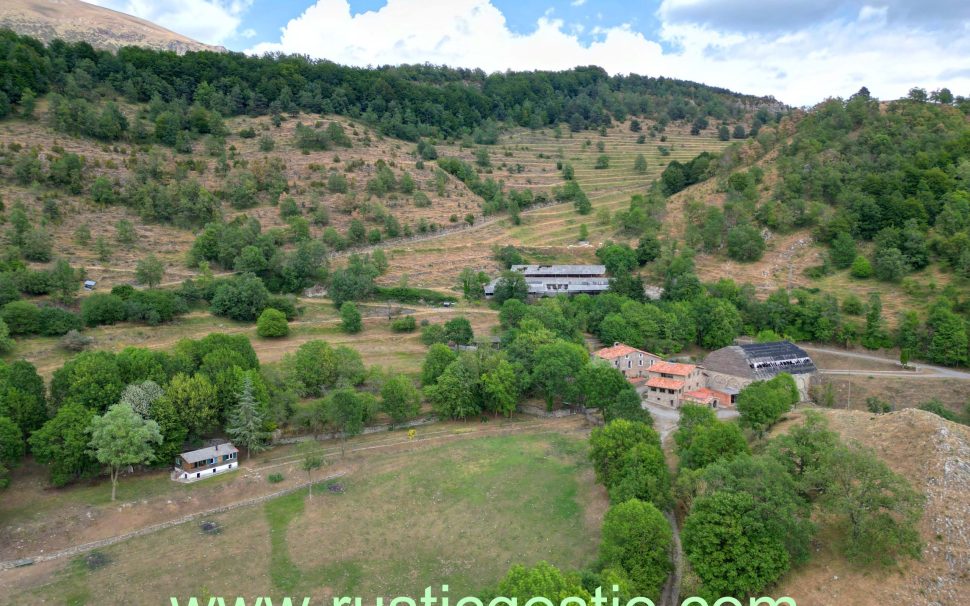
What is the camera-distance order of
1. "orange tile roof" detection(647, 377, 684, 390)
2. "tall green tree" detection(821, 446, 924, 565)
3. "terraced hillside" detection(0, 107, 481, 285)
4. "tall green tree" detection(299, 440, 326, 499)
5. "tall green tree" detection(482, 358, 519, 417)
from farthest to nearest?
"terraced hillside" detection(0, 107, 481, 285) → "orange tile roof" detection(647, 377, 684, 390) → "tall green tree" detection(482, 358, 519, 417) → "tall green tree" detection(299, 440, 326, 499) → "tall green tree" detection(821, 446, 924, 565)

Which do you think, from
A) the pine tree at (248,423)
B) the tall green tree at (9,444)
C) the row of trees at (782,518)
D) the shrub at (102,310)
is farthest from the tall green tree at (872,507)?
the shrub at (102,310)

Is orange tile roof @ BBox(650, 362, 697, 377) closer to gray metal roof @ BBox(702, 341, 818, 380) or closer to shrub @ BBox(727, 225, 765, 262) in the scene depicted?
gray metal roof @ BBox(702, 341, 818, 380)

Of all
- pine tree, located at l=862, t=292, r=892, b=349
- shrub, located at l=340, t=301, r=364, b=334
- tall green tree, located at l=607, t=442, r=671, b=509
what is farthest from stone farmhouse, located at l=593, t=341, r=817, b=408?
shrub, located at l=340, t=301, r=364, b=334

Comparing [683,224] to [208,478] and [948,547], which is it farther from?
[208,478]

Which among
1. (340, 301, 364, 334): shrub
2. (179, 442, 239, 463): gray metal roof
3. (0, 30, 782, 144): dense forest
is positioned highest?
(0, 30, 782, 144): dense forest

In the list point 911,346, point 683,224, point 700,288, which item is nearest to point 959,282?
point 911,346
